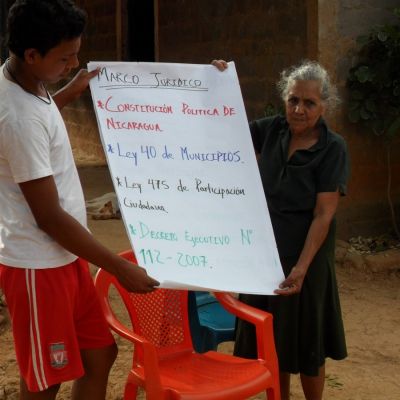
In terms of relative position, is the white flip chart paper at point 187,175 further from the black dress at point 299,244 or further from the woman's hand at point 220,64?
the black dress at point 299,244

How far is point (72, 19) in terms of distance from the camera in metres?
2.17

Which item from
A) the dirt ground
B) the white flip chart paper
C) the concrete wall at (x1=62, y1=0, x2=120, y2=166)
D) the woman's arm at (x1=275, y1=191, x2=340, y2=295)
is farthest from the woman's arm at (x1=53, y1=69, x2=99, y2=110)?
the concrete wall at (x1=62, y1=0, x2=120, y2=166)

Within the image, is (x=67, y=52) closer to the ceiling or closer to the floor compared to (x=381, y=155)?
closer to the ceiling

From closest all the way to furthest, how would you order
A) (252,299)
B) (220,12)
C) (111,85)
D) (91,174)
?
(111,85), (252,299), (220,12), (91,174)

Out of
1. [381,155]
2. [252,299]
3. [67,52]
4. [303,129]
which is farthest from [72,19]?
[381,155]

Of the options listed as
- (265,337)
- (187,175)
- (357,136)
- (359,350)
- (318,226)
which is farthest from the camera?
(357,136)

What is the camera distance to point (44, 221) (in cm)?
223

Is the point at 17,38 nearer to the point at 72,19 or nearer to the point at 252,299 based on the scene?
the point at 72,19

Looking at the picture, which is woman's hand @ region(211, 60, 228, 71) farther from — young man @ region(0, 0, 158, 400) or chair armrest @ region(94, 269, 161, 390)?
chair armrest @ region(94, 269, 161, 390)

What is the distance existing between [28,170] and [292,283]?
113 cm

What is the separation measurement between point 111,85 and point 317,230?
95 centimetres

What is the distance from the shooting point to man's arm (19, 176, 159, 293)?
219cm

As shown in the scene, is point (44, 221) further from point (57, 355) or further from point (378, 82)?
point (378, 82)

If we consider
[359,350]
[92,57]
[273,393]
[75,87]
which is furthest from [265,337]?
[92,57]
